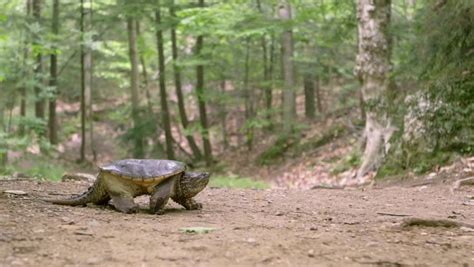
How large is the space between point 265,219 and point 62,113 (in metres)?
28.2

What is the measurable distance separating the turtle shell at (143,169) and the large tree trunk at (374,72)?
6749mm

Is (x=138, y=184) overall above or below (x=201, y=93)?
below

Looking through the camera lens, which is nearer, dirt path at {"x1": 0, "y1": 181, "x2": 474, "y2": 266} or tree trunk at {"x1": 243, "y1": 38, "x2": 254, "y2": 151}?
dirt path at {"x1": 0, "y1": 181, "x2": 474, "y2": 266}

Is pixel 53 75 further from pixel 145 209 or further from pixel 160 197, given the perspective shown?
pixel 160 197

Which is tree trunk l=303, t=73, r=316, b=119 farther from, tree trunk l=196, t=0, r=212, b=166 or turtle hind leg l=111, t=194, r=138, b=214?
turtle hind leg l=111, t=194, r=138, b=214

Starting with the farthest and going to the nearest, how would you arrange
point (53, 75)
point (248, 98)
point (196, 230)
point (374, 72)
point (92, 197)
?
point (248, 98)
point (53, 75)
point (374, 72)
point (92, 197)
point (196, 230)

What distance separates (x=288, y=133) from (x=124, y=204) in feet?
49.7

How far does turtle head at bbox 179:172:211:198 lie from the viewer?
18.0ft

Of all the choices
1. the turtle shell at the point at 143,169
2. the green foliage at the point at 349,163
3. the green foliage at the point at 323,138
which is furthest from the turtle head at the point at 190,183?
the green foliage at the point at 323,138

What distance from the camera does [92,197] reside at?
5.45m

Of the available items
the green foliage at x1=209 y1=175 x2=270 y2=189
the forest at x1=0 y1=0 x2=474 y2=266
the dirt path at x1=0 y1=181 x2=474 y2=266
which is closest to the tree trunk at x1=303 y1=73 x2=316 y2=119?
the forest at x1=0 y1=0 x2=474 y2=266

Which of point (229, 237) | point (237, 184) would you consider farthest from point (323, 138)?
point (229, 237)

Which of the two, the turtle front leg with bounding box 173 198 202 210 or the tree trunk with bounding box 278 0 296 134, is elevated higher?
the tree trunk with bounding box 278 0 296 134

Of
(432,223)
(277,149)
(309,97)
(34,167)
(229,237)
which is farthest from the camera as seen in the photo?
(309,97)
